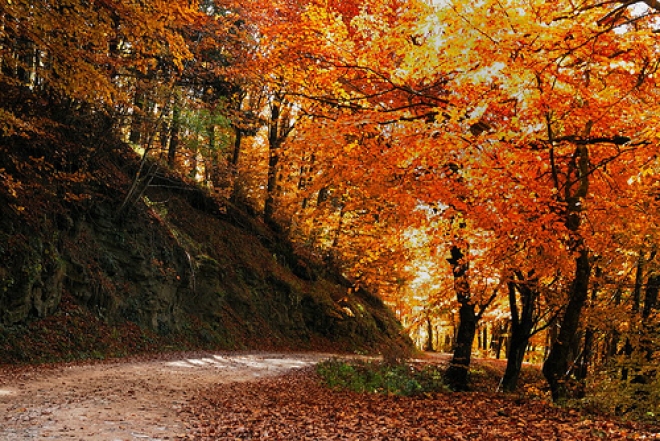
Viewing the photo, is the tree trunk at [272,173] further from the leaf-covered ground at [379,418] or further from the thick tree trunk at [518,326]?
the leaf-covered ground at [379,418]

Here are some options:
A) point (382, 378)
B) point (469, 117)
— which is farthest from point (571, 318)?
point (382, 378)

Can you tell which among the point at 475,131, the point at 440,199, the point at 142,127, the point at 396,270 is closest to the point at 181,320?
the point at 142,127

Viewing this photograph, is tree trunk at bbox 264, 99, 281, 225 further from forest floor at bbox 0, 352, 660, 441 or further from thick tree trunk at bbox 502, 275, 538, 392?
forest floor at bbox 0, 352, 660, 441

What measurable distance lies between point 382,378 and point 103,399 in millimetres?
6864

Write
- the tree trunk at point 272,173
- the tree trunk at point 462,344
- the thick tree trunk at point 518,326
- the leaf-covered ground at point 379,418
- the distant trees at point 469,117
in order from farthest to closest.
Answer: the tree trunk at point 272,173
the thick tree trunk at point 518,326
the tree trunk at point 462,344
the distant trees at point 469,117
the leaf-covered ground at point 379,418

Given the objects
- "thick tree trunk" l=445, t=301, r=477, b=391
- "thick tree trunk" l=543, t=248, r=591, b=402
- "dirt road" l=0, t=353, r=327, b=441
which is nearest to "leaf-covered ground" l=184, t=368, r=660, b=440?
"dirt road" l=0, t=353, r=327, b=441

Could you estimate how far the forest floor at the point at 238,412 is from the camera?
20.1 feet

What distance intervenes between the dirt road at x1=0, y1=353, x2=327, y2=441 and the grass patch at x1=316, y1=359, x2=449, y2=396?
6.78 ft

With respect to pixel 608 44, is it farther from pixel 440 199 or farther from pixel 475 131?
pixel 440 199

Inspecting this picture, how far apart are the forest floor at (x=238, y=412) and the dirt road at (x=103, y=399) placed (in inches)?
0.5

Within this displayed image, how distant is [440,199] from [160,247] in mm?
11620

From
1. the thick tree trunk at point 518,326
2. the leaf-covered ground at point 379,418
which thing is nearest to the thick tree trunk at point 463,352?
the thick tree trunk at point 518,326

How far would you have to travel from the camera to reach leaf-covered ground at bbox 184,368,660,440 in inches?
248

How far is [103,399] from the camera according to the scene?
7.51 m
